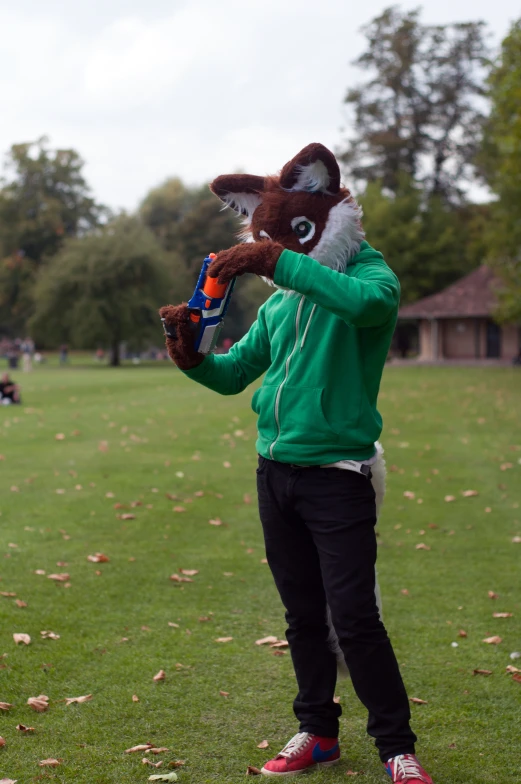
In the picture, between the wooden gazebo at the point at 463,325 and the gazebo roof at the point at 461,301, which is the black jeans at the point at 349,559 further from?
the wooden gazebo at the point at 463,325

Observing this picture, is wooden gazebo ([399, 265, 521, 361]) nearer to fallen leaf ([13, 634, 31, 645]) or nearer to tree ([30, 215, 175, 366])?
tree ([30, 215, 175, 366])

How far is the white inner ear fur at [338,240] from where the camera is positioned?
3.27m

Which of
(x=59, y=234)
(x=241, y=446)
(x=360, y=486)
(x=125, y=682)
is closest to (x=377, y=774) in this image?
(x=360, y=486)

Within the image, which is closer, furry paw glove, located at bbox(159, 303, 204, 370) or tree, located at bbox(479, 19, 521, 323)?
furry paw glove, located at bbox(159, 303, 204, 370)

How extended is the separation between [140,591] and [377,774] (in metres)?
2.99

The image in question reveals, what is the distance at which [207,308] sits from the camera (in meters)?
3.34

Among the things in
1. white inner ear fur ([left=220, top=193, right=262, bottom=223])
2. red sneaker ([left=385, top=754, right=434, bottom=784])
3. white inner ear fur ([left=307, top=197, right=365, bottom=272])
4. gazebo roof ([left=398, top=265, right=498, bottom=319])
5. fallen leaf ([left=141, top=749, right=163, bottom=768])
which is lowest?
fallen leaf ([left=141, top=749, right=163, bottom=768])

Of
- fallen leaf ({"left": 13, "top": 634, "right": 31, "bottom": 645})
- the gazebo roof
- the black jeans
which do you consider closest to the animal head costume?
the black jeans

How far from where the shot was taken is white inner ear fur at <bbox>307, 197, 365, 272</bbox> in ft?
10.7

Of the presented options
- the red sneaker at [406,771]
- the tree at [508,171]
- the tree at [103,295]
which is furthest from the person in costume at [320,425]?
the tree at [103,295]

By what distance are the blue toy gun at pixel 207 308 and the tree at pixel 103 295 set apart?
5079cm

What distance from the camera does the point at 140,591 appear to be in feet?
20.0

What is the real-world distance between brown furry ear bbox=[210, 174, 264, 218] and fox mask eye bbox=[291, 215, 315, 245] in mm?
209

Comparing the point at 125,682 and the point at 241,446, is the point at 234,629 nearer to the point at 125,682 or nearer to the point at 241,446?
the point at 125,682
